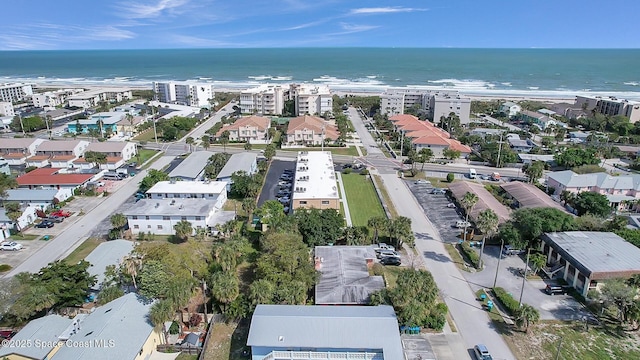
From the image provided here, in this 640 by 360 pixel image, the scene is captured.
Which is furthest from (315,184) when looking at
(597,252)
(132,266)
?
(597,252)

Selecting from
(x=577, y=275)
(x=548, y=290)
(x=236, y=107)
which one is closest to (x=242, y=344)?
(x=548, y=290)

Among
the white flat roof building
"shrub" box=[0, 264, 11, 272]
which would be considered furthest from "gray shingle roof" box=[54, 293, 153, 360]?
the white flat roof building

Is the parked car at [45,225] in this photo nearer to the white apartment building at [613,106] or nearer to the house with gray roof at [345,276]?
the house with gray roof at [345,276]

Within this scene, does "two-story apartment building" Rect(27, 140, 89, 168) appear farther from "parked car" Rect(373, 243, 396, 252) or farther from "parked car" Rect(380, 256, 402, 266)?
"parked car" Rect(380, 256, 402, 266)

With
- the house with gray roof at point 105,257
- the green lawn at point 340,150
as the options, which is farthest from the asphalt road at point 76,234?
the green lawn at point 340,150

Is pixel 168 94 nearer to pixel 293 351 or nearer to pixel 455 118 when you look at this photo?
pixel 455 118
